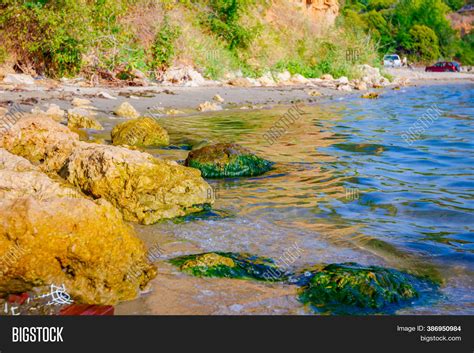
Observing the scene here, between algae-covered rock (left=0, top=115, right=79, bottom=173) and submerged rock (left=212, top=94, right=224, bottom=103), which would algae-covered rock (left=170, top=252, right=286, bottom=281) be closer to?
algae-covered rock (left=0, top=115, right=79, bottom=173)

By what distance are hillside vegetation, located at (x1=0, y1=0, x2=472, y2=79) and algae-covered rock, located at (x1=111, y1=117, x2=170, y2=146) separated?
8039 millimetres

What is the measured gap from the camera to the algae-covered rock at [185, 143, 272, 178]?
7.25 metres

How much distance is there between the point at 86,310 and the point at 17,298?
Result: 0.46 metres

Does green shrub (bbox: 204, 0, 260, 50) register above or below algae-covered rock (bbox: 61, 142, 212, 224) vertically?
above

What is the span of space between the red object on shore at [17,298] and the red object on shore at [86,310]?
0.90ft

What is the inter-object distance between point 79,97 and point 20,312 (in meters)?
11.7

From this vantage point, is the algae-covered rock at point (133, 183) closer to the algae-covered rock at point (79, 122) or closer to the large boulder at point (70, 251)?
the large boulder at point (70, 251)

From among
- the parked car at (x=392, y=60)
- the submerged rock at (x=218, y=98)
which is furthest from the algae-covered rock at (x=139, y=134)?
the parked car at (x=392, y=60)

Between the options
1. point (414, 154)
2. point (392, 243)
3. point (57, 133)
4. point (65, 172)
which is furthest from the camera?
point (414, 154)

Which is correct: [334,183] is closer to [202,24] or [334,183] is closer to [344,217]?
[344,217]

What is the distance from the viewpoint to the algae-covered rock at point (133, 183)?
5188 mm

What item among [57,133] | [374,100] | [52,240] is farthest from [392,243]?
[374,100]

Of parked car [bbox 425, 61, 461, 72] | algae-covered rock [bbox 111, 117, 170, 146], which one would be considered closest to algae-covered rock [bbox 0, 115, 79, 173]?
algae-covered rock [bbox 111, 117, 170, 146]
